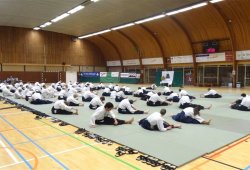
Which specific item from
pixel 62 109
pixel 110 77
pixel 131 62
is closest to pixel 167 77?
pixel 131 62

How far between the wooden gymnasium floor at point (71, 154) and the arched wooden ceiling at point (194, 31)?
68.0ft

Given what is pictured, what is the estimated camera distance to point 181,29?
30.0 metres

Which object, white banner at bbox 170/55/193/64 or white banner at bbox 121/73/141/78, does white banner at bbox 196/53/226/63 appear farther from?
white banner at bbox 121/73/141/78

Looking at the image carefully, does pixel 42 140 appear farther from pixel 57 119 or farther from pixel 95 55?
pixel 95 55

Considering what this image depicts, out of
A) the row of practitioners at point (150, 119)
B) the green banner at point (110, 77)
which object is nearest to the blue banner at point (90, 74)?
the green banner at point (110, 77)

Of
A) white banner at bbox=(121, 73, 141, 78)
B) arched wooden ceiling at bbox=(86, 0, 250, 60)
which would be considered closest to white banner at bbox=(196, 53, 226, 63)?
arched wooden ceiling at bbox=(86, 0, 250, 60)

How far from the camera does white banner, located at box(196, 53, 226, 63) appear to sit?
95.4 feet

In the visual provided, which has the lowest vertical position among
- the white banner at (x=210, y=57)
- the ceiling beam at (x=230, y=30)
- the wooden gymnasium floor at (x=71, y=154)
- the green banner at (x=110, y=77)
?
the wooden gymnasium floor at (x=71, y=154)

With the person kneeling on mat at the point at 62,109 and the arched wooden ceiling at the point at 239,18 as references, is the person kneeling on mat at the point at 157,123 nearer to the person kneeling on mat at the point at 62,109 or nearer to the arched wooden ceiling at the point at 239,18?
the person kneeling on mat at the point at 62,109

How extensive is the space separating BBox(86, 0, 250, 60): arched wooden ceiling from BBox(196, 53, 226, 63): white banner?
30.2 inches

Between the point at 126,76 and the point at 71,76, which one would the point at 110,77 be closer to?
the point at 126,76

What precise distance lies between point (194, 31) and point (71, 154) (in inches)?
1080

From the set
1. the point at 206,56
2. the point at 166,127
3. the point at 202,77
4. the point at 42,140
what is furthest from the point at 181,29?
the point at 42,140

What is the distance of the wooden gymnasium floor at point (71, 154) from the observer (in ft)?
16.8
